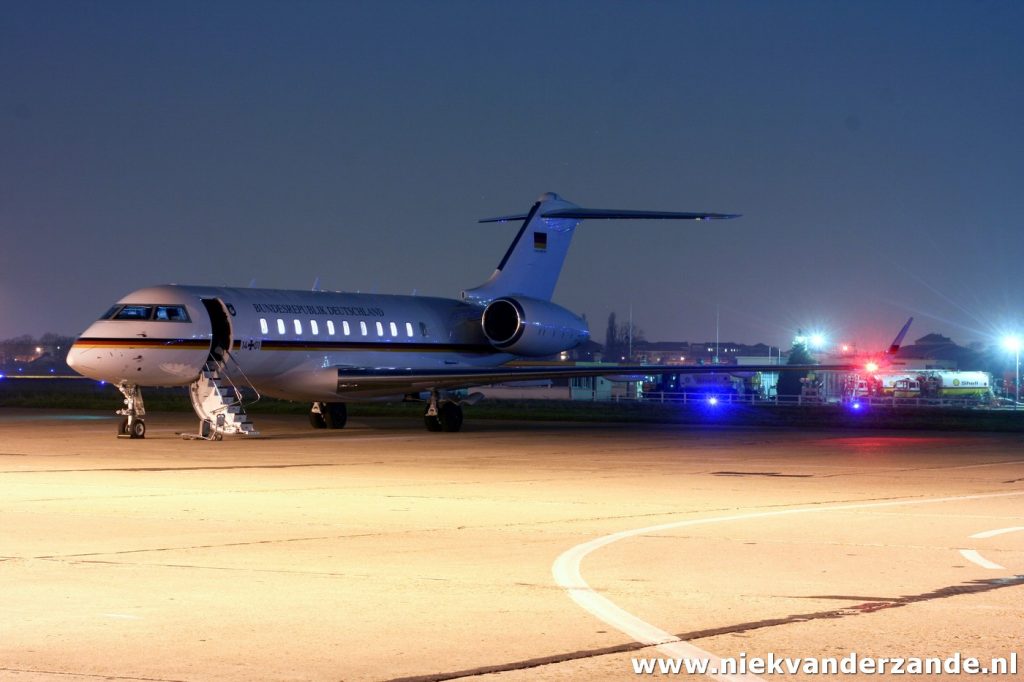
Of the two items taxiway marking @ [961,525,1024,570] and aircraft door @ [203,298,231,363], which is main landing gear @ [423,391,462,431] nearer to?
aircraft door @ [203,298,231,363]

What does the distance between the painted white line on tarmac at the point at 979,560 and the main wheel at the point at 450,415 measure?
21.7 m

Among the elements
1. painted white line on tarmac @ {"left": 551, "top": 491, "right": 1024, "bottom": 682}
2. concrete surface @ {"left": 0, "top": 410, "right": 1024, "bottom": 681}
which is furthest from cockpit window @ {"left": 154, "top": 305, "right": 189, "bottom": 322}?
painted white line on tarmac @ {"left": 551, "top": 491, "right": 1024, "bottom": 682}

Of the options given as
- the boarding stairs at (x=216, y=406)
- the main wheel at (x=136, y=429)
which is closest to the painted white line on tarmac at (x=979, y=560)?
the boarding stairs at (x=216, y=406)

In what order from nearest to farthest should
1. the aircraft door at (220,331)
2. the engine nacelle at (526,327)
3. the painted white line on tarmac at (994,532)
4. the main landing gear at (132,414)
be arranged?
the painted white line on tarmac at (994,532)
the main landing gear at (132,414)
the aircraft door at (220,331)
the engine nacelle at (526,327)

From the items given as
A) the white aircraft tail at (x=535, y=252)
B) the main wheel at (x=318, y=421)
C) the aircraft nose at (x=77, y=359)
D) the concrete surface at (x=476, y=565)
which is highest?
the white aircraft tail at (x=535, y=252)

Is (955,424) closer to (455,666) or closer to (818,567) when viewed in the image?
(818,567)

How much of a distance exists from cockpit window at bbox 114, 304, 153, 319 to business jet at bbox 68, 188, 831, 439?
0.02 m

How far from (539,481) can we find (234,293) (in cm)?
1385

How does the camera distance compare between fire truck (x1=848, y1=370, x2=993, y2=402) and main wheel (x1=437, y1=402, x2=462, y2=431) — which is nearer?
main wheel (x1=437, y1=402, x2=462, y2=431)

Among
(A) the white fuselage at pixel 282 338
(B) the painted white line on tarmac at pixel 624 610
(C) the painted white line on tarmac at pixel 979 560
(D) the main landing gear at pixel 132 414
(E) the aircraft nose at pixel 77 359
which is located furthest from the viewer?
(D) the main landing gear at pixel 132 414

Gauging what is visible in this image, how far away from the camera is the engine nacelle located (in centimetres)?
3425

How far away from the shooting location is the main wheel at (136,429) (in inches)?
1097

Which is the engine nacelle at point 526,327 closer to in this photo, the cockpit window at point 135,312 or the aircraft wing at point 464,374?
the aircraft wing at point 464,374

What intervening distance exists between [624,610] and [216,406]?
68.5 feet
